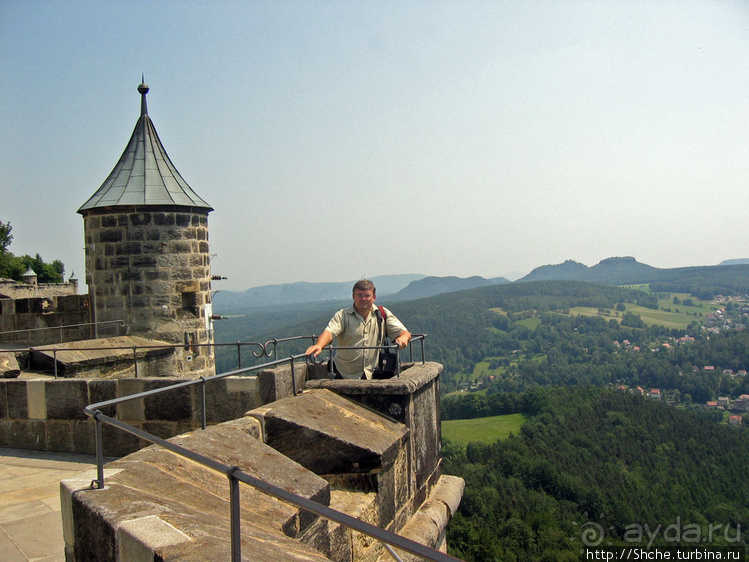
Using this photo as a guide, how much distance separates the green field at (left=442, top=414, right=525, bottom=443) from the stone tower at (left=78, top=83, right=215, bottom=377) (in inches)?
2713

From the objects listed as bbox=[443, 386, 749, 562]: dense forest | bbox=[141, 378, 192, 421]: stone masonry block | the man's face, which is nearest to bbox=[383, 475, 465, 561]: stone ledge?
the man's face

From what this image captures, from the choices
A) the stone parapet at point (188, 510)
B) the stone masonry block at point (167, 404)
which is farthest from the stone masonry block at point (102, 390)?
the stone parapet at point (188, 510)

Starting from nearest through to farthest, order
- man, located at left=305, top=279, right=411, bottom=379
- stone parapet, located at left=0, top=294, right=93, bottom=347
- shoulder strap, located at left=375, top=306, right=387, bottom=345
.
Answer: man, located at left=305, top=279, right=411, bottom=379 < shoulder strap, located at left=375, top=306, right=387, bottom=345 < stone parapet, located at left=0, top=294, right=93, bottom=347

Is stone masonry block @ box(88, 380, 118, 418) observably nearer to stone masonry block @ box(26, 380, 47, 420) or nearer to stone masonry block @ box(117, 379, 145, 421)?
stone masonry block @ box(117, 379, 145, 421)

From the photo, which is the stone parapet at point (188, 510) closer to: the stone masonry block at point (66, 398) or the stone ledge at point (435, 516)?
the stone ledge at point (435, 516)

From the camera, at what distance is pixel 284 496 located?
182cm

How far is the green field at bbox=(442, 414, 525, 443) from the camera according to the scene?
79.1 m

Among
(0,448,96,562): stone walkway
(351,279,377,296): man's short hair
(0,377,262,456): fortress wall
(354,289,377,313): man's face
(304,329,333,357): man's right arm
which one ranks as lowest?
(0,448,96,562): stone walkway

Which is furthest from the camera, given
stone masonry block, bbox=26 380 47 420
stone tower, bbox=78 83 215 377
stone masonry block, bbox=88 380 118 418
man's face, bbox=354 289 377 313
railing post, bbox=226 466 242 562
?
stone tower, bbox=78 83 215 377

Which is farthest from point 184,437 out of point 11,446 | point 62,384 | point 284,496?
point 11,446

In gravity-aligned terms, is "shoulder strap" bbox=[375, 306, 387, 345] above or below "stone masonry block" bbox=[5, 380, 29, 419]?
above

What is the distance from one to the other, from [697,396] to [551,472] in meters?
67.6

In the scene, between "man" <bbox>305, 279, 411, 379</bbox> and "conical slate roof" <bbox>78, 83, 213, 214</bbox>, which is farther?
"conical slate roof" <bbox>78, 83, 213, 214</bbox>

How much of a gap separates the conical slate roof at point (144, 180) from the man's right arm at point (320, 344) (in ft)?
19.4
